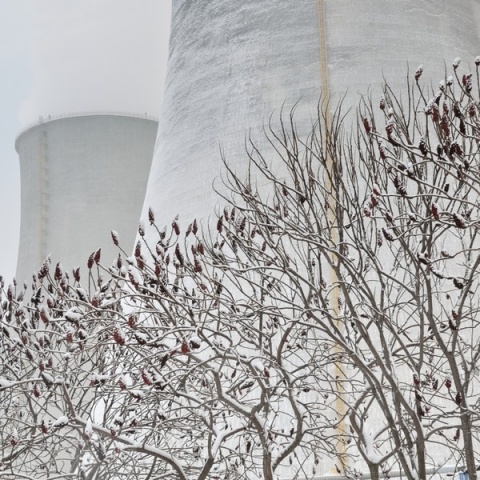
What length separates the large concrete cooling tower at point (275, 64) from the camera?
7398 millimetres

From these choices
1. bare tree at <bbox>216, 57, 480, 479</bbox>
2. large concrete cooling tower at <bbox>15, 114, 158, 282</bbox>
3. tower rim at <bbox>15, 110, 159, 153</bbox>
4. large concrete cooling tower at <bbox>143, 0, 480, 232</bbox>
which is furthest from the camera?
tower rim at <bbox>15, 110, 159, 153</bbox>

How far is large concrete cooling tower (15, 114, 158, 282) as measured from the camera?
40.8 feet

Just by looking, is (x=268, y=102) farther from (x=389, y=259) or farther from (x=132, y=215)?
(x=132, y=215)

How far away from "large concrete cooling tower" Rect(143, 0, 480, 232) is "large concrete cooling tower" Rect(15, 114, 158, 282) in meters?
4.30

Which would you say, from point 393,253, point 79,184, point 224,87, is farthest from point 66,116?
point 393,253

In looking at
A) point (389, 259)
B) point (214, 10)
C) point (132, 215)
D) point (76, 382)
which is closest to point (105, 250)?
point (132, 215)

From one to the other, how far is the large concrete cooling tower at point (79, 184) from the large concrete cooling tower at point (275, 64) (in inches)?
169

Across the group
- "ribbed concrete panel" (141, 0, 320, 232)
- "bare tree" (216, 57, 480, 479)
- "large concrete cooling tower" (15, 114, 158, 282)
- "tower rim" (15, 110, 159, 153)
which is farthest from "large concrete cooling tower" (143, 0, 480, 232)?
"tower rim" (15, 110, 159, 153)

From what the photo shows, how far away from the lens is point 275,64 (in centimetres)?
773

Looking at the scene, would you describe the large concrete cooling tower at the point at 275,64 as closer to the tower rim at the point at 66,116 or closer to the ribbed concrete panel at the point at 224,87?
the ribbed concrete panel at the point at 224,87

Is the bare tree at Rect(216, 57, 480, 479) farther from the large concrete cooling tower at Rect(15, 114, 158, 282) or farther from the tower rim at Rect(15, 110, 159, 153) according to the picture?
the tower rim at Rect(15, 110, 159, 153)

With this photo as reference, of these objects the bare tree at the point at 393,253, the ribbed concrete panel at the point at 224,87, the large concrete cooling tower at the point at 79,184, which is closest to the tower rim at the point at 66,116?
the large concrete cooling tower at the point at 79,184

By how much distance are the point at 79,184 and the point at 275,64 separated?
19.3 ft

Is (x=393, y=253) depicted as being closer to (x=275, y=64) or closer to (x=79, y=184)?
(x=275, y=64)
